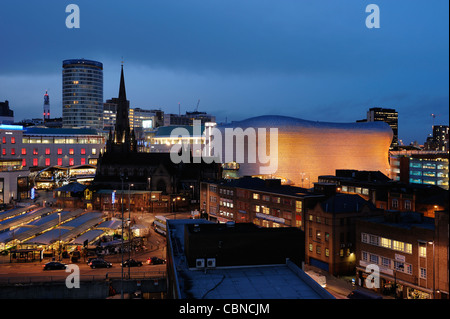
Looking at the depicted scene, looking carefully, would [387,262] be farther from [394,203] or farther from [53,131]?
[53,131]

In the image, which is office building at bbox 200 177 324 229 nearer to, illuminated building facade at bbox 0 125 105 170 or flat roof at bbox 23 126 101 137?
illuminated building facade at bbox 0 125 105 170

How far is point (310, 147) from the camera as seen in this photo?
14012cm

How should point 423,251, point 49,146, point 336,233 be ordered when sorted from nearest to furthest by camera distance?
point 423,251 < point 336,233 < point 49,146

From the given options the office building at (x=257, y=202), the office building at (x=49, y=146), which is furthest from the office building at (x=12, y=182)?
the office building at (x=257, y=202)

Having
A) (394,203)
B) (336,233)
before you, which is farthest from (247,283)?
(394,203)

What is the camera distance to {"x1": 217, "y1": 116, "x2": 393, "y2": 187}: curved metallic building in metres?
133

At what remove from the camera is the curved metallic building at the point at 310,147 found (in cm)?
13275

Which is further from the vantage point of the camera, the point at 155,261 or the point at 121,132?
the point at 121,132

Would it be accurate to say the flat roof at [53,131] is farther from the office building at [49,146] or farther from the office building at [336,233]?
the office building at [336,233]

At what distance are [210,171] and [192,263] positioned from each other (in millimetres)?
77142

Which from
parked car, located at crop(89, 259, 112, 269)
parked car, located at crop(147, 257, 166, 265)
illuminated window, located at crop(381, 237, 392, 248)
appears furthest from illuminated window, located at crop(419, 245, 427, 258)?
parked car, located at crop(89, 259, 112, 269)

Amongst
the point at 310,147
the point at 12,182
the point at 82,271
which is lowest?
the point at 82,271

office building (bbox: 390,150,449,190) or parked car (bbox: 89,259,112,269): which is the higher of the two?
office building (bbox: 390,150,449,190)
